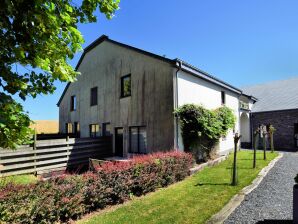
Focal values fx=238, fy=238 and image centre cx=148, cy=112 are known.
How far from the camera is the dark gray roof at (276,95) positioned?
77.2 ft

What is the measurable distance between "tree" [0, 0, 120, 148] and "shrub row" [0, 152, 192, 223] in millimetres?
2104

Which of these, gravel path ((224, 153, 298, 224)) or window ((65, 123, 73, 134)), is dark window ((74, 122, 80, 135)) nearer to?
window ((65, 123, 73, 134))

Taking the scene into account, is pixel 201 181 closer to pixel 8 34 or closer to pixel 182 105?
pixel 182 105

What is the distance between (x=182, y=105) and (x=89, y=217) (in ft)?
26.6

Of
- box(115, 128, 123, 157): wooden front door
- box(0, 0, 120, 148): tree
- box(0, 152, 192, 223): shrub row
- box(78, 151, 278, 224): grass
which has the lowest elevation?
box(78, 151, 278, 224): grass

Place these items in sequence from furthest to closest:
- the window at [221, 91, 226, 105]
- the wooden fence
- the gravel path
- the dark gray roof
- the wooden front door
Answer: the dark gray roof → the window at [221, 91, 226, 105] → the wooden front door → the wooden fence → the gravel path

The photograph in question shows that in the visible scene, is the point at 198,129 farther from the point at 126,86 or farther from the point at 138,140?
the point at 126,86

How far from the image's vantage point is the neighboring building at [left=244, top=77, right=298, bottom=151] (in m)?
22.2

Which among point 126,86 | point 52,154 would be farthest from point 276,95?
point 52,154

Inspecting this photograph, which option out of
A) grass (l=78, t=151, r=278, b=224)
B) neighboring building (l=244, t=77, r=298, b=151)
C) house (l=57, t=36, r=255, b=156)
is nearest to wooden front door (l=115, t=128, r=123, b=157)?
house (l=57, t=36, r=255, b=156)

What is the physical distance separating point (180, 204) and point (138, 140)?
7635mm

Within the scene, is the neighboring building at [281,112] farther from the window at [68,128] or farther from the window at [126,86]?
the window at [68,128]

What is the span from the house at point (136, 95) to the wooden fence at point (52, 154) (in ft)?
3.95

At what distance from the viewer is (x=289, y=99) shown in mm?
23906
